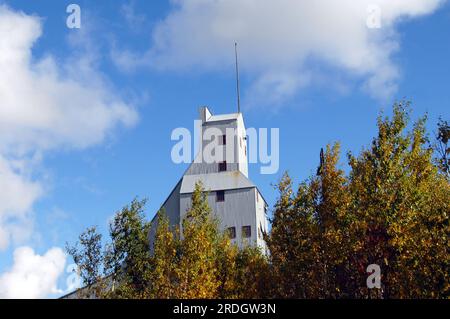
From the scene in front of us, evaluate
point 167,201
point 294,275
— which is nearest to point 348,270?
point 294,275

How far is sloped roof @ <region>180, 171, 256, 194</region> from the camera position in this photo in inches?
2141

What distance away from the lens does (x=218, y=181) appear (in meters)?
55.0

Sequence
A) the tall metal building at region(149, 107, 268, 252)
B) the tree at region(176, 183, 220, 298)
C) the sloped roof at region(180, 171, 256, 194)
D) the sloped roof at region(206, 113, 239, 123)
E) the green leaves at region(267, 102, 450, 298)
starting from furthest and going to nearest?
1. the sloped roof at region(206, 113, 239, 123)
2. the sloped roof at region(180, 171, 256, 194)
3. the tall metal building at region(149, 107, 268, 252)
4. the tree at region(176, 183, 220, 298)
5. the green leaves at region(267, 102, 450, 298)

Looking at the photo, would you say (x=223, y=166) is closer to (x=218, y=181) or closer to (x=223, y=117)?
(x=218, y=181)

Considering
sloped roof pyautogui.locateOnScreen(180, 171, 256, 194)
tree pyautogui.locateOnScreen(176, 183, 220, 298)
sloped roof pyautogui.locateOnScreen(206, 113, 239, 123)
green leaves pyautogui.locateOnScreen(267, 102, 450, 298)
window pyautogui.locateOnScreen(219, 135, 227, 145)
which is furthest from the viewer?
sloped roof pyautogui.locateOnScreen(206, 113, 239, 123)

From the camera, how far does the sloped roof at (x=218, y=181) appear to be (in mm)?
54375

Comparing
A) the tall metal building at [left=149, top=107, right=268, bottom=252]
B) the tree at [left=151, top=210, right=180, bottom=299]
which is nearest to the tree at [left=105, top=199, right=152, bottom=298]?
the tree at [left=151, top=210, right=180, bottom=299]

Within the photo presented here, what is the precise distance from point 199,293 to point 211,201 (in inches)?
1170

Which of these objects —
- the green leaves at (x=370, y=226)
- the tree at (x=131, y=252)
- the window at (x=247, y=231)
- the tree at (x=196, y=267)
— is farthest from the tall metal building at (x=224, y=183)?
the green leaves at (x=370, y=226)

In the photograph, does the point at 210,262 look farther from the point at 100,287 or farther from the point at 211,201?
the point at 211,201

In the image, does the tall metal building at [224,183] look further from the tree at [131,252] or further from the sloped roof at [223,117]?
the tree at [131,252]

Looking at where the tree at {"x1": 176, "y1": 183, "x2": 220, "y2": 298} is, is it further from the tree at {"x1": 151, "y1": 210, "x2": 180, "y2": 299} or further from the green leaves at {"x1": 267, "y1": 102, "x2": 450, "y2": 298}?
the green leaves at {"x1": 267, "y1": 102, "x2": 450, "y2": 298}

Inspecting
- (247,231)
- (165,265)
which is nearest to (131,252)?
(165,265)

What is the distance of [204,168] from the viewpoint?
56.4 metres
